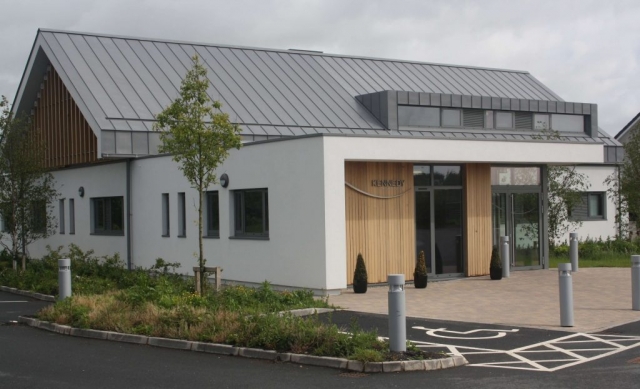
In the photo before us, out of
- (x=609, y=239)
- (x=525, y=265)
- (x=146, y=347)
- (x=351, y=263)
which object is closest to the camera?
(x=146, y=347)

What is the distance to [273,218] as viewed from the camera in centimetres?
1934

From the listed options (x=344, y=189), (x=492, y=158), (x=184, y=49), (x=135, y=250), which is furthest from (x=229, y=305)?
(x=184, y=49)

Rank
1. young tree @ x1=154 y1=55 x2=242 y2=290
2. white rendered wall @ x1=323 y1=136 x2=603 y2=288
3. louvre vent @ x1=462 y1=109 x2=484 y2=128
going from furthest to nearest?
louvre vent @ x1=462 y1=109 x2=484 y2=128
white rendered wall @ x1=323 y1=136 x2=603 y2=288
young tree @ x1=154 y1=55 x2=242 y2=290

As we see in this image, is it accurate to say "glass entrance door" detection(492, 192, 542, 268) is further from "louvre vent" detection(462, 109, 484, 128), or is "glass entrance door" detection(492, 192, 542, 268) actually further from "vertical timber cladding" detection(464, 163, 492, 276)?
"louvre vent" detection(462, 109, 484, 128)

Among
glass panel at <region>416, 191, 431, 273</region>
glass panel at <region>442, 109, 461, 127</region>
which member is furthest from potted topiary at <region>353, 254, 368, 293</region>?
glass panel at <region>442, 109, 461, 127</region>

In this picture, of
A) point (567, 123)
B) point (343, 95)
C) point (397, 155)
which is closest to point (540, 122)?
point (567, 123)

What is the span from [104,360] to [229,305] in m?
3.49

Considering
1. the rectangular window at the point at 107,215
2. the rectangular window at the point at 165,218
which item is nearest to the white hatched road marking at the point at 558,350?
the rectangular window at the point at 165,218

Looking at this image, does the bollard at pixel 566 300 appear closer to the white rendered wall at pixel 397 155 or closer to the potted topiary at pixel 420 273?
the white rendered wall at pixel 397 155

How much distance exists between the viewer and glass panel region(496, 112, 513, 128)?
3077 cm

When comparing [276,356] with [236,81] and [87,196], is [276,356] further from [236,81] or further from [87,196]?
[236,81]

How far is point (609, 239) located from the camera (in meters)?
33.8

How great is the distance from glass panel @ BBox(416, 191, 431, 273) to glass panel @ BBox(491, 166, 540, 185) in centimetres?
256

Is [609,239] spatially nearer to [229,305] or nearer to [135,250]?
[135,250]
